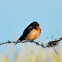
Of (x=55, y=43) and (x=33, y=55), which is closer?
(x=55, y=43)

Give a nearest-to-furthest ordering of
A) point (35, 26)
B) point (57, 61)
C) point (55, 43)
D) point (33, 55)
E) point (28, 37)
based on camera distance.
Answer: point (55, 43) < point (35, 26) < point (28, 37) < point (33, 55) < point (57, 61)

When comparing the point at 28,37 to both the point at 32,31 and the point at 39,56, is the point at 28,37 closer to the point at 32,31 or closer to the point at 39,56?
the point at 32,31

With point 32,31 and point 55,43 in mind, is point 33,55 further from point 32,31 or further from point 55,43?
point 55,43

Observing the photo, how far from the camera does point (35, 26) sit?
3.35 metres

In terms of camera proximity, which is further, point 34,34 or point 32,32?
point 32,32

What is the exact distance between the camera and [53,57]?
489 cm

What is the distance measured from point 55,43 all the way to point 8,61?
11.1ft

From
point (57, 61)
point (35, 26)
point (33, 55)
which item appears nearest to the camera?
point (35, 26)

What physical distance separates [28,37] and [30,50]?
1.12 m

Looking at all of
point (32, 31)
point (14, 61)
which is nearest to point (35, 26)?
point (32, 31)

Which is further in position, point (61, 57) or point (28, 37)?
point (61, 57)

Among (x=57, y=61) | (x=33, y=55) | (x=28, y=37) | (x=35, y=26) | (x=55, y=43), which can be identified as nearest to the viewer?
(x=55, y=43)

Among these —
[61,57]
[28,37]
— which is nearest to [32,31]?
[28,37]

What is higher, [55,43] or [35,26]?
[35,26]
